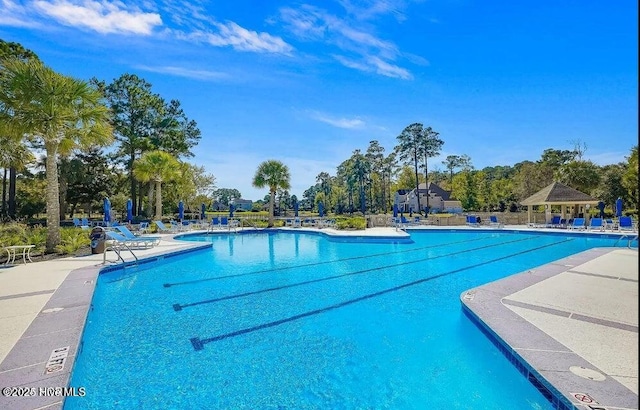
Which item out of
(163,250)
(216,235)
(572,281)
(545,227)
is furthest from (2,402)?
(545,227)

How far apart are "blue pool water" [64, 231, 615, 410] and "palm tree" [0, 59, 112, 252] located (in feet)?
17.5

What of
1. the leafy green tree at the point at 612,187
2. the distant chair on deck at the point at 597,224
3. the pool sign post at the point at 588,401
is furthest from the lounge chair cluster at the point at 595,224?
the pool sign post at the point at 588,401

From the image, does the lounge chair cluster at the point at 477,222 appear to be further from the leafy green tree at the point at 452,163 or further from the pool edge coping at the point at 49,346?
the leafy green tree at the point at 452,163

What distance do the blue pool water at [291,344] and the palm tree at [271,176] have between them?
55.3ft

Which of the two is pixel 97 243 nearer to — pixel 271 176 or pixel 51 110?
pixel 51 110

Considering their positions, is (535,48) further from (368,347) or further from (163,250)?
(163,250)

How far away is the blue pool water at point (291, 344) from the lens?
3818 mm

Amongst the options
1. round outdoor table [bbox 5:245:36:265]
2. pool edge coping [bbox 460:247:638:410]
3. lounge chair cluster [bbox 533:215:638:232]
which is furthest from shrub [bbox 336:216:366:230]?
round outdoor table [bbox 5:245:36:265]

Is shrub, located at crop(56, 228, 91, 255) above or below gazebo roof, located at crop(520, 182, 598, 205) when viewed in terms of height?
below

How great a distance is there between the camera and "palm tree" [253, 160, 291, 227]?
27.0 metres

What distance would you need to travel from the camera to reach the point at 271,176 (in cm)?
2700

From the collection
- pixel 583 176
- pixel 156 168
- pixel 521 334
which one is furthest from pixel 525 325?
pixel 583 176

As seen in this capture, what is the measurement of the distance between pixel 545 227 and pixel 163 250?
22.5 meters

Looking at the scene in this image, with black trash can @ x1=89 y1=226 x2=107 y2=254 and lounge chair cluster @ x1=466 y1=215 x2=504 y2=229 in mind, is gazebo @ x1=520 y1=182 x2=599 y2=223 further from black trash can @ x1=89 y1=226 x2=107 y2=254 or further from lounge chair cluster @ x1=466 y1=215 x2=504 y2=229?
black trash can @ x1=89 y1=226 x2=107 y2=254
